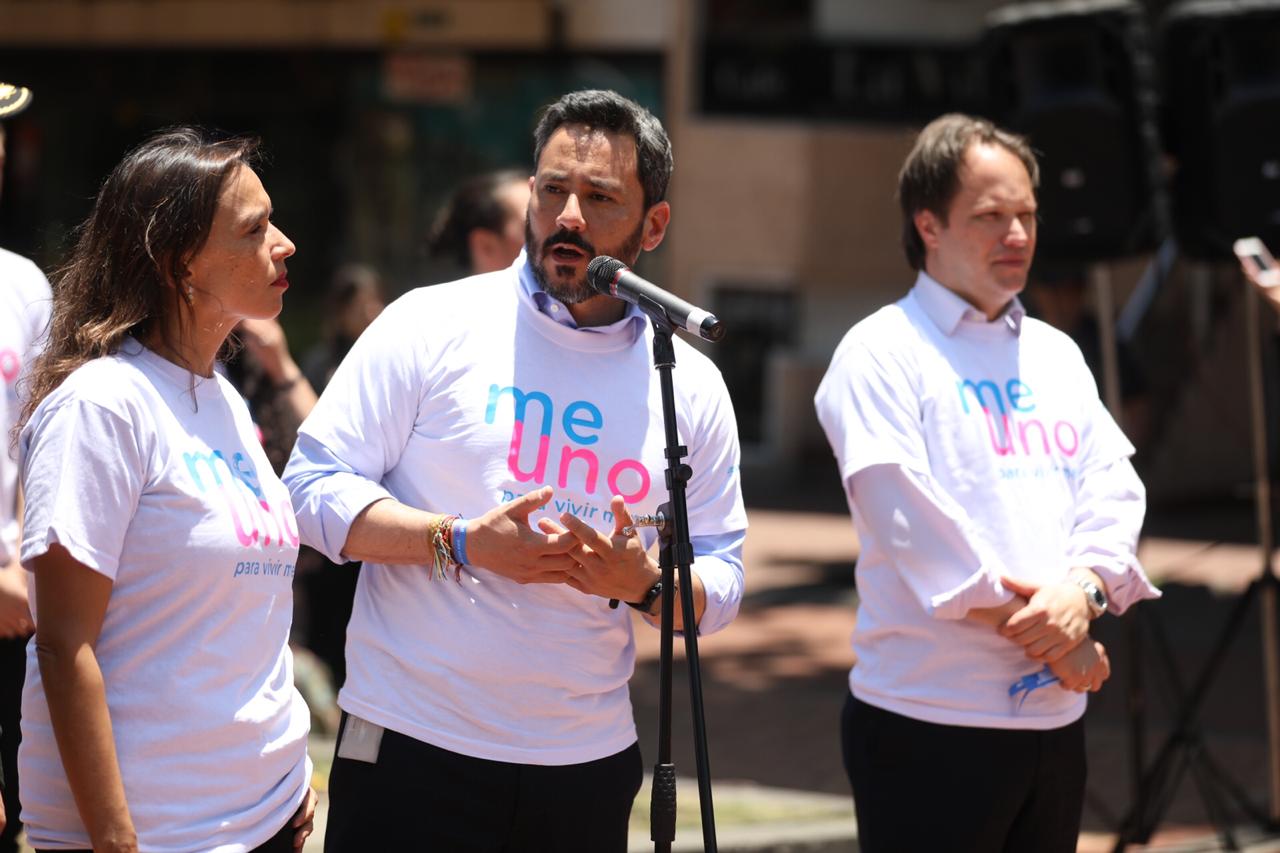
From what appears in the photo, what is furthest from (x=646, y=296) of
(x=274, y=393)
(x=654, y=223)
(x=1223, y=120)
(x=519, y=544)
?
(x=1223, y=120)

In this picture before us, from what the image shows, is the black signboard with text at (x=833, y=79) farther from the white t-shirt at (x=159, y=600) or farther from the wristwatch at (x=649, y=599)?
the white t-shirt at (x=159, y=600)

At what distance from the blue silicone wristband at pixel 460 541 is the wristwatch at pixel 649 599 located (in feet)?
1.08

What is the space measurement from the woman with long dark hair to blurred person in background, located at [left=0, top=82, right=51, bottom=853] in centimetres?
75

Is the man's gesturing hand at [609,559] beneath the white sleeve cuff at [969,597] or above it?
above

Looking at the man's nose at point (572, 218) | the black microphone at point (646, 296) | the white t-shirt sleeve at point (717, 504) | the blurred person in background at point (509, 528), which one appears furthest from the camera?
the white t-shirt sleeve at point (717, 504)

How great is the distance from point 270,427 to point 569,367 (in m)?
1.66

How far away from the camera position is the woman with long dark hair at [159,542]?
8.20 ft

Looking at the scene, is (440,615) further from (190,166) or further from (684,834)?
(684,834)

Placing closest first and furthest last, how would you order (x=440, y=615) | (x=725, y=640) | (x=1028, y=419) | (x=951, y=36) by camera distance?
(x=440, y=615) < (x=1028, y=419) < (x=725, y=640) < (x=951, y=36)

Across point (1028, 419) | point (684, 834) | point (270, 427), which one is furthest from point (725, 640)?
point (1028, 419)

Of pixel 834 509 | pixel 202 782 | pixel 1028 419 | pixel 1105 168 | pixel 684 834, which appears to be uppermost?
pixel 1105 168

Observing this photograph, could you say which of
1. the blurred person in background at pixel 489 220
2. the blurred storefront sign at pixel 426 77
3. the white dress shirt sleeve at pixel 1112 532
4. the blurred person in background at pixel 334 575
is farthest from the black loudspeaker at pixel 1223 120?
the blurred storefront sign at pixel 426 77

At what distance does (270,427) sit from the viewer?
14.7ft

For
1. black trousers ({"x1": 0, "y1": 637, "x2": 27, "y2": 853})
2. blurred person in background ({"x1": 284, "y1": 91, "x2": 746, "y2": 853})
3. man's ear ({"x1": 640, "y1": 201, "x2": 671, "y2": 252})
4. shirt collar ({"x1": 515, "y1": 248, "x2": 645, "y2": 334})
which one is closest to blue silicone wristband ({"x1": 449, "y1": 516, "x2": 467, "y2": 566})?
blurred person in background ({"x1": 284, "y1": 91, "x2": 746, "y2": 853})
